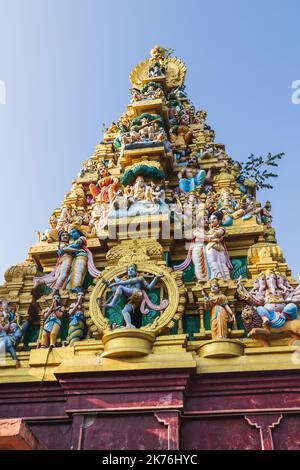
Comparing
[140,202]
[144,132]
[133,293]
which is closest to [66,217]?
[140,202]

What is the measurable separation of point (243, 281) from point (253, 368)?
2339mm

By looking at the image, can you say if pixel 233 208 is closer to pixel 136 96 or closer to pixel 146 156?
pixel 146 156

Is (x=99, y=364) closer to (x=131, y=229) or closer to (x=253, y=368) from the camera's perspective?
(x=253, y=368)

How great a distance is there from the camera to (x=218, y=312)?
930 centimetres

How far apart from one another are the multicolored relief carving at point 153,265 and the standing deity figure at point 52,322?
21mm

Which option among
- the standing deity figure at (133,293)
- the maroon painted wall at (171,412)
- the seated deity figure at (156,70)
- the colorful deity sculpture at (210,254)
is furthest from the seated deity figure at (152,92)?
the maroon painted wall at (171,412)

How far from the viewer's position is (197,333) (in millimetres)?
9641

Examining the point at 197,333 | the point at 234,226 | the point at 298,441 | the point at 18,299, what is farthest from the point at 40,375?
the point at 234,226

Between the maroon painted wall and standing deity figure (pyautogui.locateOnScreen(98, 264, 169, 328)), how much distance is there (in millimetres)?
1580

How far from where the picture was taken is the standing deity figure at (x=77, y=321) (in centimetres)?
977

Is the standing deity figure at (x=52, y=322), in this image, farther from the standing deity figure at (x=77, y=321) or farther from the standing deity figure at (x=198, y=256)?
the standing deity figure at (x=198, y=256)

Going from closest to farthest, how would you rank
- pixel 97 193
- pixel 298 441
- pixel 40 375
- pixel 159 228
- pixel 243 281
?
1. pixel 298 441
2. pixel 40 375
3. pixel 243 281
4. pixel 159 228
5. pixel 97 193

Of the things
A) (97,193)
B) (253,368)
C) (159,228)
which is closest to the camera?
(253,368)

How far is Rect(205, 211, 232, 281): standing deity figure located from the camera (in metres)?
10.4
